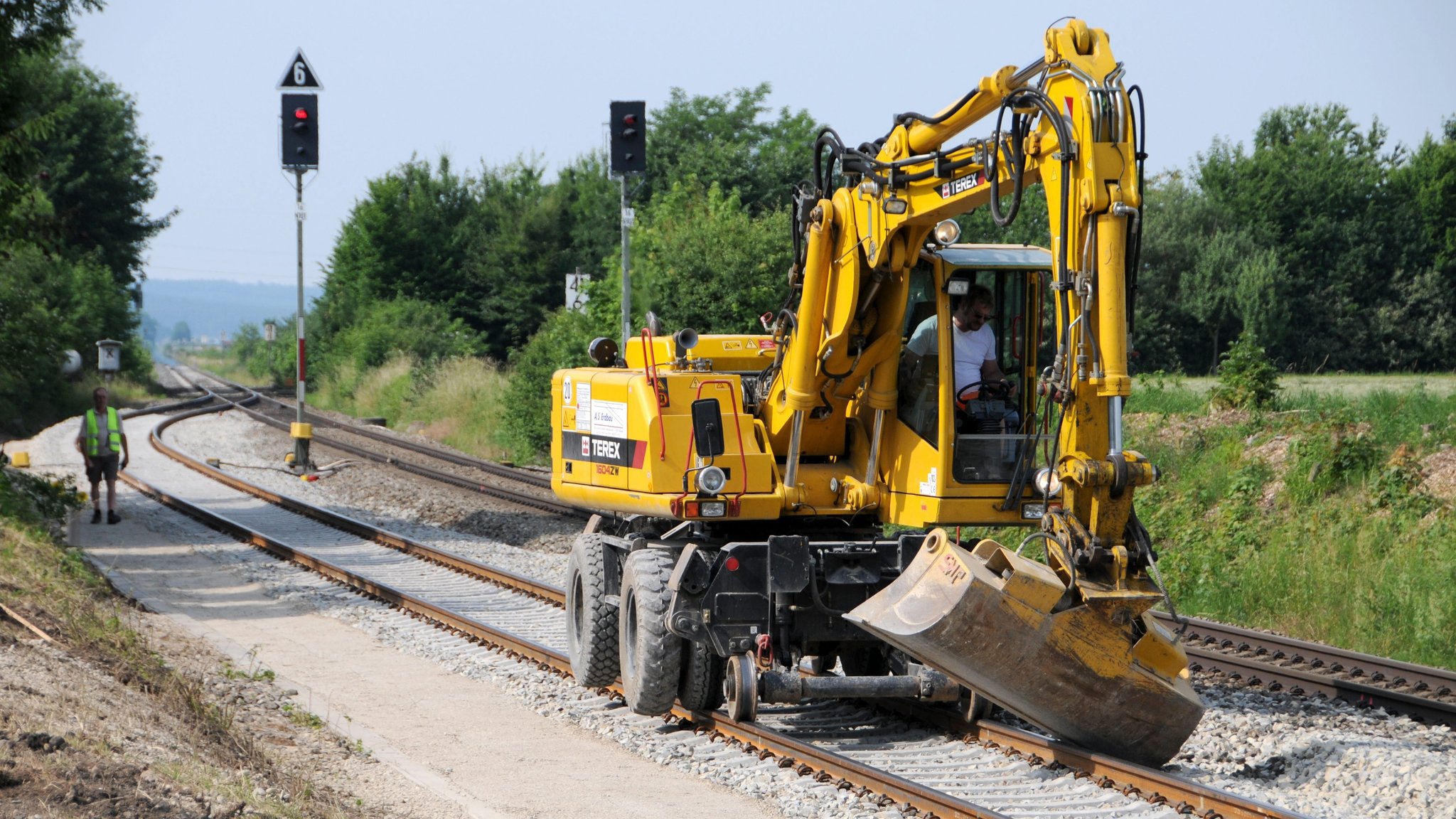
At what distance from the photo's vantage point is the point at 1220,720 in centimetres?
890

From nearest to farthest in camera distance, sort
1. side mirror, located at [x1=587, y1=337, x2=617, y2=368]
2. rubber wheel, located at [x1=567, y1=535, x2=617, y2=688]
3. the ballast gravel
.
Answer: the ballast gravel
rubber wheel, located at [x1=567, y1=535, x2=617, y2=688]
side mirror, located at [x1=587, y1=337, x2=617, y2=368]

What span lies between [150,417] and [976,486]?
3884 centimetres

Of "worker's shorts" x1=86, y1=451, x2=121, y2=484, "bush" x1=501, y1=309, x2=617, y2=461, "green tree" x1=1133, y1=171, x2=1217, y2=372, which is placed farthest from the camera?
"green tree" x1=1133, y1=171, x2=1217, y2=372

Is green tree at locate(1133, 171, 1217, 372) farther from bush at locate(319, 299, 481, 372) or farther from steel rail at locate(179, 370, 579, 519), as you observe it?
bush at locate(319, 299, 481, 372)

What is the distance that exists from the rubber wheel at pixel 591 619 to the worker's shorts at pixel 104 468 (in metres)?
11.5

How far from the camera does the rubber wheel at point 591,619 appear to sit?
10109 millimetres

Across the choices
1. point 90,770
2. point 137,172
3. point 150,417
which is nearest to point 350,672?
point 90,770

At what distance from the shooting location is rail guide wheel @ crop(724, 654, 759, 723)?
866 cm

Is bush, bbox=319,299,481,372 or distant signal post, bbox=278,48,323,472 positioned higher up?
distant signal post, bbox=278,48,323,472

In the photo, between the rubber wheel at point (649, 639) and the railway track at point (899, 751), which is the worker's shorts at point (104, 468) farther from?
the rubber wheel at point (649, 639)

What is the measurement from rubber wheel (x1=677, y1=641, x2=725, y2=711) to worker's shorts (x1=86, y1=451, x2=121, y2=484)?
44.3 ft

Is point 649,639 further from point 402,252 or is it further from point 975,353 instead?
point 402,252

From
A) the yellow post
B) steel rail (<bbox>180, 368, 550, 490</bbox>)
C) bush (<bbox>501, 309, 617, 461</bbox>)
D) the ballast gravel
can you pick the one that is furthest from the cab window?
bush (<bbox>501, 309, 617, 461</bbox>)

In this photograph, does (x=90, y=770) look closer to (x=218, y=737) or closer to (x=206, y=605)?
(x=218, y=737)
